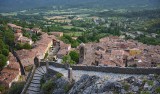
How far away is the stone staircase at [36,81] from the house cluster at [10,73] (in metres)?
20.6

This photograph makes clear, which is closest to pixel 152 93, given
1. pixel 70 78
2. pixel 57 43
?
pixel 70 78

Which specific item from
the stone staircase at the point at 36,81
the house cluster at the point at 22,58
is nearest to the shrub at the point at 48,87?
the stone staircase at the point at 36,81

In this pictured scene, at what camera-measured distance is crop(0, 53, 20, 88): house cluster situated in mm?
50750

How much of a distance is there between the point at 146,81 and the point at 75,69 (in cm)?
1016

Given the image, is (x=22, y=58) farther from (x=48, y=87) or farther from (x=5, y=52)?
(x=48, y=87)

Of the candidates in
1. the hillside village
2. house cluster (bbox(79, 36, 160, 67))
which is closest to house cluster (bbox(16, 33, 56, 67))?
the hillside village

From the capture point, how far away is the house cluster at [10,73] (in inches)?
1998

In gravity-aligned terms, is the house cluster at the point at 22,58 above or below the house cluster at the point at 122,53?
above

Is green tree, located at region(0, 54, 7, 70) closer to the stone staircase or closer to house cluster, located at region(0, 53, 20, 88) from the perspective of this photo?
house cluster, located at region(0, 53, 20, 88)

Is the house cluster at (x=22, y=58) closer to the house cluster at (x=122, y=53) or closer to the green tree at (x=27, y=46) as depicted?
the green tree at (x=27, y=46)

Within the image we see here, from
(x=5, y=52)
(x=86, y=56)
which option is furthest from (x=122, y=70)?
(x=5, y=52)

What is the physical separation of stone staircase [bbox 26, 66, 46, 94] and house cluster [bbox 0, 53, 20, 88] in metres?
20.6

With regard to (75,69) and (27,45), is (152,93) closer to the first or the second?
(75,69)

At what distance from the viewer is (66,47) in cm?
7475
